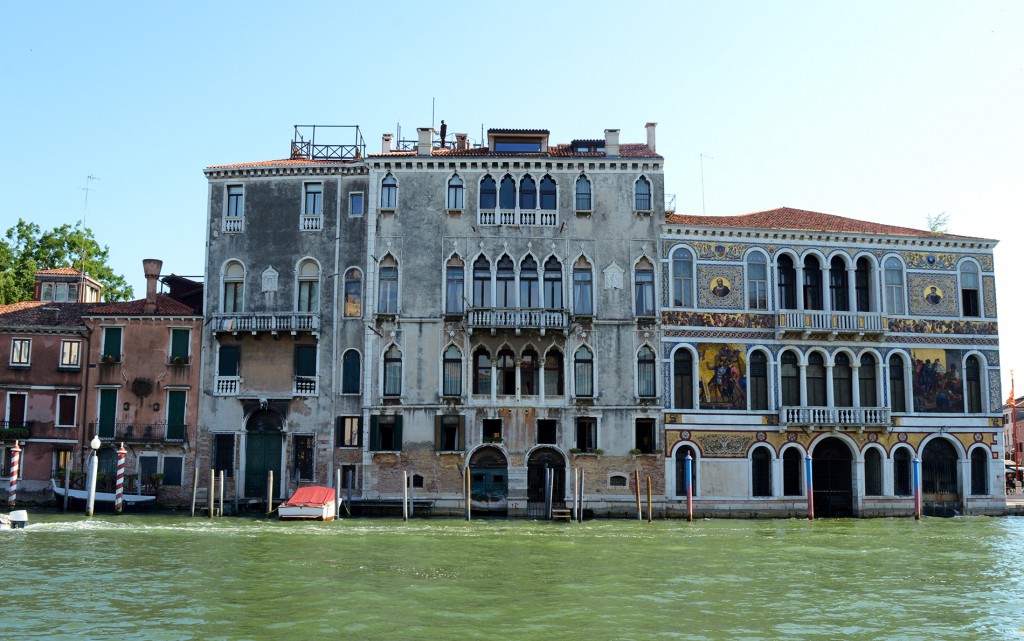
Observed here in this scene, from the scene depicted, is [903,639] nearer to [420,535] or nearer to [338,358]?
[420,535]

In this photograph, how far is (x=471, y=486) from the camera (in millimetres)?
29641

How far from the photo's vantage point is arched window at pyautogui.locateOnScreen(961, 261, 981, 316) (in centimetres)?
3109

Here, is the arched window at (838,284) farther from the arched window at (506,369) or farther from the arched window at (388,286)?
the arched window at (388,286)

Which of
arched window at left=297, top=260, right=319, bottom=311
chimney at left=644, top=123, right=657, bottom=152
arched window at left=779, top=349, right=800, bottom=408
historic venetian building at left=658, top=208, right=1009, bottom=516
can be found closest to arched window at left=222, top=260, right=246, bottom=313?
arched window at left=297, top=260, right=319, bottom=311

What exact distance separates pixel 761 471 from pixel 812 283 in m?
6.27

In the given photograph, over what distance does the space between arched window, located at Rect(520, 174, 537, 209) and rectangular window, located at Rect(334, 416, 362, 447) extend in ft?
28.3

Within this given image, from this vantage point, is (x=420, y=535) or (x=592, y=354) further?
(x=592, y=354)

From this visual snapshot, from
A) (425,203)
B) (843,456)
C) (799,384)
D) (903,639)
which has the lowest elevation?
(903,639)

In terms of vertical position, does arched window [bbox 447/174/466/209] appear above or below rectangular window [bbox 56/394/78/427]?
above

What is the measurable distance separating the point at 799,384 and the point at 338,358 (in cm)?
1456

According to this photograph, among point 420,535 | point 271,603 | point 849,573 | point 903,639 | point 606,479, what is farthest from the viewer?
point 606,479

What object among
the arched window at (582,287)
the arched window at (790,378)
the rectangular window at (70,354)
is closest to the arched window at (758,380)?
the arched window at (790,378)

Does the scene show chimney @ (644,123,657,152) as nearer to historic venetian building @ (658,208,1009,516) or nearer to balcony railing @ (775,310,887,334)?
historic venetian building @ (658,208,1009,516)

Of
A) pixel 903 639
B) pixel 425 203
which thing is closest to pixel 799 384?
pixel 425 203
